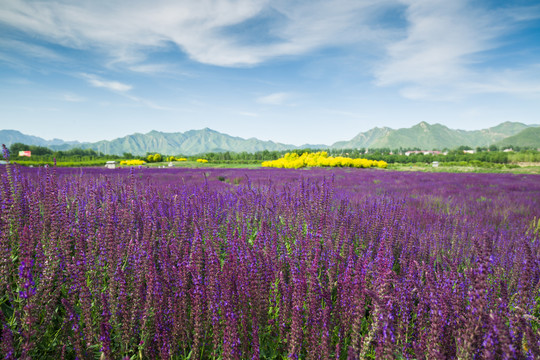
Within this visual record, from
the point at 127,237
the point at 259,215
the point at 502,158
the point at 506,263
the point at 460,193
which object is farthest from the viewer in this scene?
the point at 502,158

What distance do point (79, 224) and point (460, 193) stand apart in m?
11.0

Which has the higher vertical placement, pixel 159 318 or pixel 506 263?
pixel 159 318

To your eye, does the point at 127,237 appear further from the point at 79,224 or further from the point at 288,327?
the point at 288,327

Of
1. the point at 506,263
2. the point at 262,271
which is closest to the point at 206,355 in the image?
the point at 262,271

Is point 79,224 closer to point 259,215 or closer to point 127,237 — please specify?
point 127,237

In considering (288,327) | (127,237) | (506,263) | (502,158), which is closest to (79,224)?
(127,237)

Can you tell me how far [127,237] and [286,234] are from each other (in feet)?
6.54

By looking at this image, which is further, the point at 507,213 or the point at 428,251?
the point at 507,213

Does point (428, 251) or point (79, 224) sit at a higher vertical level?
point (79, 224)

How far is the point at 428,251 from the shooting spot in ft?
11.5

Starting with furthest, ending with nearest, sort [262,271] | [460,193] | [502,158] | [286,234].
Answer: [502,158] < [460,193] < [286,234] < [262,271]

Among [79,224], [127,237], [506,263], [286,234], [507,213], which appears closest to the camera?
[127,237]

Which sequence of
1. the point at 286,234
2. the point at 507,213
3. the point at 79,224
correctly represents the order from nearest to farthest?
the point at 79,224, the point at 286,234, the point at 507,213

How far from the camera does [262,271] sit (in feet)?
6.82
